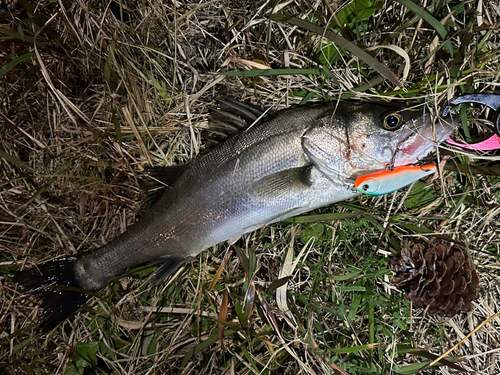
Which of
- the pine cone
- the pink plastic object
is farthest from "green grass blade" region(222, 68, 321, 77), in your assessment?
the pine cone

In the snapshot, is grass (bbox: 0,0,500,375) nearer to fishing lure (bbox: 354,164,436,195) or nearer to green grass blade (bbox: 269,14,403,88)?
green grass blade (bbox: 269,14,403,88)

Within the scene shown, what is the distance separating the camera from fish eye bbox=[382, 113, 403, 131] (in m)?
2.16

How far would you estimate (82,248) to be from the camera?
2.91m

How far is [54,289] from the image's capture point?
274 cm

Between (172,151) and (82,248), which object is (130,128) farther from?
(82,248)

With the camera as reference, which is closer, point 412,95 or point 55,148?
point 412,95

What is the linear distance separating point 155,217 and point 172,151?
0.59 metres

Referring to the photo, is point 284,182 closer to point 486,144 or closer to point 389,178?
point 389,178

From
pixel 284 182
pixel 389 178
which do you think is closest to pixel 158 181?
pixel 284 182

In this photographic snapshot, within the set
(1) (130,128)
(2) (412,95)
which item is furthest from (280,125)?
(1) (130,128)

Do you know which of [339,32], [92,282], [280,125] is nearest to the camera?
[280,125]

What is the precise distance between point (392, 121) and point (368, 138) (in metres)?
0.19

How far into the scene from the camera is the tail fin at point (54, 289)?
2.73 m

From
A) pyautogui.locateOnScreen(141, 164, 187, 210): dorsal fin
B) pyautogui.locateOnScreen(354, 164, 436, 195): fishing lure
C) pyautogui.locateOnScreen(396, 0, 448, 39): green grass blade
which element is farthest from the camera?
pyautogui.locateOnScreen(141, 164, 187, 210): dorsal fin
